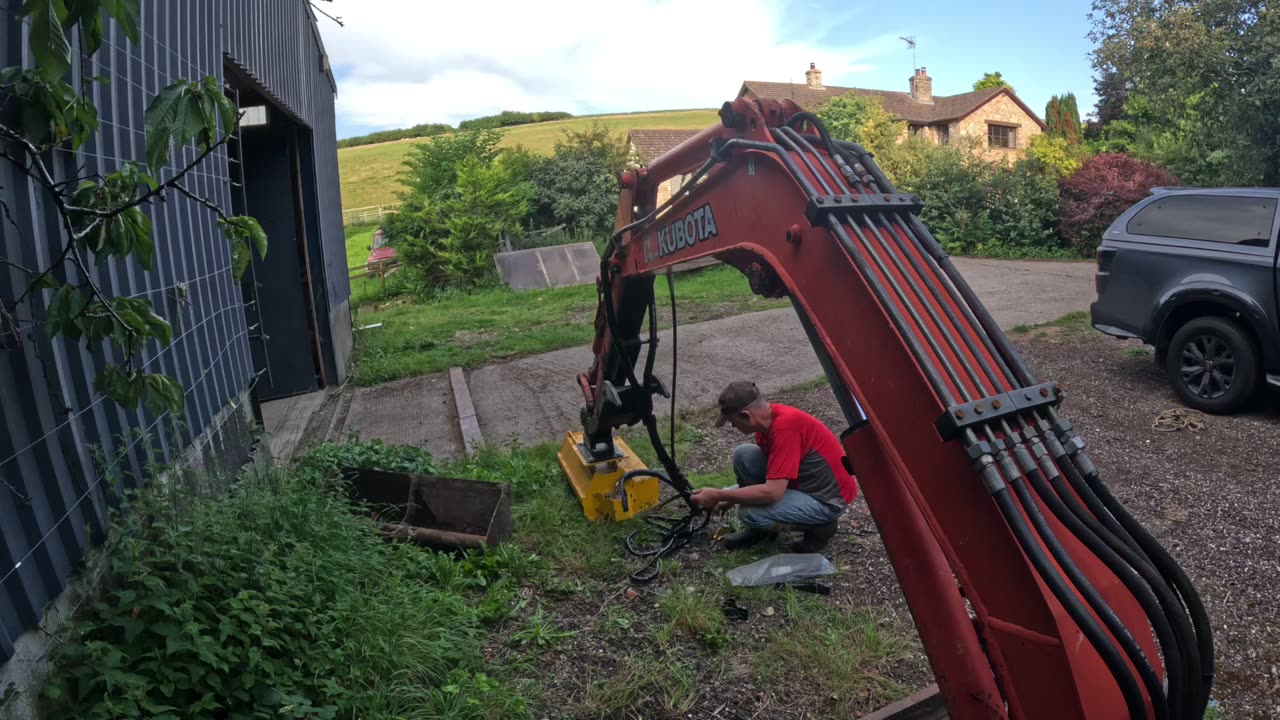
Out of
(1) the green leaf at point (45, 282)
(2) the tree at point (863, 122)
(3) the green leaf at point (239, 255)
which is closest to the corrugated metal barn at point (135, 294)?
(1) the green leaf at point (45, 282)

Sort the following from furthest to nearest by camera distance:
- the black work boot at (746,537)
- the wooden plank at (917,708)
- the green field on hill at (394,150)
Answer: the green field on hill at (394,150) < the black work boot at (746,537) < the wooden plank at (917,708)

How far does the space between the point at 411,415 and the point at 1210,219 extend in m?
7.56

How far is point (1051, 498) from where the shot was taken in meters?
1.86

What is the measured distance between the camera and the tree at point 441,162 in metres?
21.0

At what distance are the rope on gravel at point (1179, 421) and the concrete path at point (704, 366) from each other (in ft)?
10.8

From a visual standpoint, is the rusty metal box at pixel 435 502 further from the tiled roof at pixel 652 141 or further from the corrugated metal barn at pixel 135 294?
the tiled roof at pixel 652 141

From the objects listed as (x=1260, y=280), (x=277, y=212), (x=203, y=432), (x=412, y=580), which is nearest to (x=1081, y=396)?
(x=1260, y=280)

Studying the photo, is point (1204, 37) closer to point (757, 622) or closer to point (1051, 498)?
point (757, 622)

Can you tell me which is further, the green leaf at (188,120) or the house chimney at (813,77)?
the house chimney at (813,77)

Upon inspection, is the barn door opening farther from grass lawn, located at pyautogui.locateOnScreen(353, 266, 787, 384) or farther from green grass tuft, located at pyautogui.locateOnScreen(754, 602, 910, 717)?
green grass tuft, located at pyautogui.locateOnScreen(754, 602, 910, 717)

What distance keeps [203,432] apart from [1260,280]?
25.2 feet

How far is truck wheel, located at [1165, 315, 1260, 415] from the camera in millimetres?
6750

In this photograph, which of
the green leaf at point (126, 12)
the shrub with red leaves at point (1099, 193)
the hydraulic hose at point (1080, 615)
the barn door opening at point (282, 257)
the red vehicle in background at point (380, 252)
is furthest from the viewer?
the red vehicle in background at point (380, 252)

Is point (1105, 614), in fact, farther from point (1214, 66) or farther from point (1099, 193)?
point (1099, 193)
